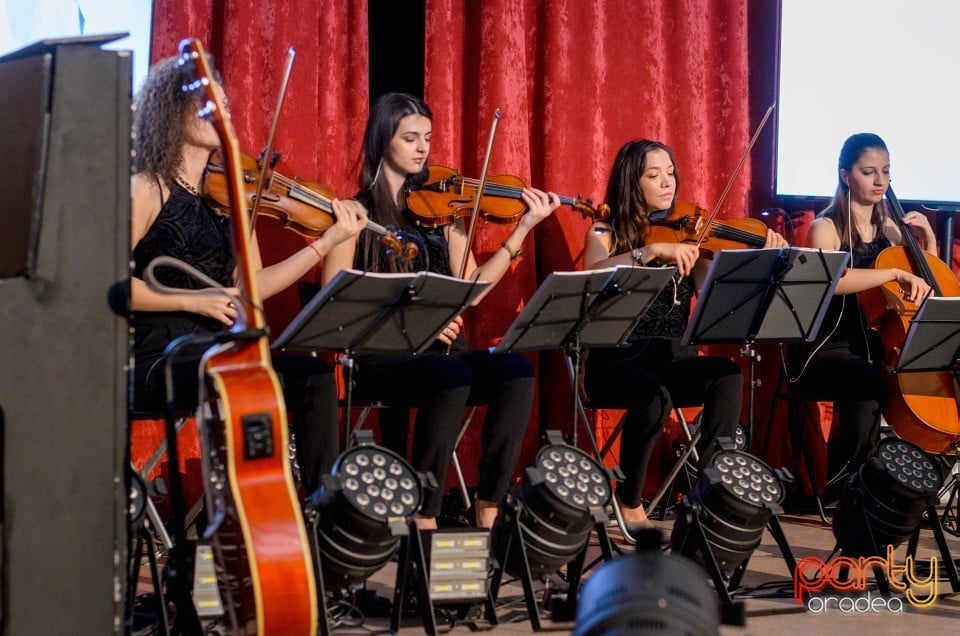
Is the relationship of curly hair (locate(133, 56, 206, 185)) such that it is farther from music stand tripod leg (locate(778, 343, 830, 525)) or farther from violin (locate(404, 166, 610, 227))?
music stand tripod leg (locate(778, 343, 830, 525))

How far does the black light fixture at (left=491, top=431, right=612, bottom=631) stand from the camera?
7.97 ft

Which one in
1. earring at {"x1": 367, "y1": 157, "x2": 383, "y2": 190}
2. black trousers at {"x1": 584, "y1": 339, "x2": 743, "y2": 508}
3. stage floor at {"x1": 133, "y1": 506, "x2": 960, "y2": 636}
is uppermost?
earring at {"x1": 367, "y1": 157, "x2": 383, "y2": 190}

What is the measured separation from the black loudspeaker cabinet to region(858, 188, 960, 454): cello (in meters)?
2.76

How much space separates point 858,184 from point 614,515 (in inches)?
62.9

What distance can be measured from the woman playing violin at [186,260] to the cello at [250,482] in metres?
1.05

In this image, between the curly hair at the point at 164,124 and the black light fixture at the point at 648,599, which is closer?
the black light fixture at the point at 648,599

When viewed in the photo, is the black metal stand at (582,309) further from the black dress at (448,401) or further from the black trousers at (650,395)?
the black trousers at (650,395)

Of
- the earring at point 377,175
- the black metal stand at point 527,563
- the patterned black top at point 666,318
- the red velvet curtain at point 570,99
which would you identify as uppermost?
the red velvet curtain at point 570,99

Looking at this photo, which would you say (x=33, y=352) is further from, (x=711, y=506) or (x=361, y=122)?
(x=361, y=122)

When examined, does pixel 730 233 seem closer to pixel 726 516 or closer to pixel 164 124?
pixel 726 516

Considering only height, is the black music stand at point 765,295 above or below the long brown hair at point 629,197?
below

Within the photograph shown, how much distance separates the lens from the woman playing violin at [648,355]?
3467 mm

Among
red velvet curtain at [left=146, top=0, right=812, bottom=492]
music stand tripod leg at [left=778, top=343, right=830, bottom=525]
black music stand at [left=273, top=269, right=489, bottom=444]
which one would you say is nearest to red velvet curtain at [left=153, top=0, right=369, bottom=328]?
red velvet curtain at [left=146, top=0, right=812, bottom=492]

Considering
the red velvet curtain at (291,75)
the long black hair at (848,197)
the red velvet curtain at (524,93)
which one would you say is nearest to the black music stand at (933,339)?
the long black hair at (848,197)
